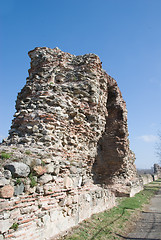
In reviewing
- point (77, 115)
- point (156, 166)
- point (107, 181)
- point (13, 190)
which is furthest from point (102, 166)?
point (156, 166)

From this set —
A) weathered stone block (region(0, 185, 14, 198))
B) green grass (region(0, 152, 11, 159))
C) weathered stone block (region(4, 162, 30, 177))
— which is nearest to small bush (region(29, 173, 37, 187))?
weathered stone block (region(4, 162, 30, 177))

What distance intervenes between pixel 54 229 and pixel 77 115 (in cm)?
374

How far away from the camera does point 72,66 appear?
8.93 m

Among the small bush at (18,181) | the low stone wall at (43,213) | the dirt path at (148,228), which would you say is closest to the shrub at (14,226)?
the low stone wall at (43,213)

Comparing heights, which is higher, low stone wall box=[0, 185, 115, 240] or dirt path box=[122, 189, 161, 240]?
low stone wall box=[0, 185, 115, 240]

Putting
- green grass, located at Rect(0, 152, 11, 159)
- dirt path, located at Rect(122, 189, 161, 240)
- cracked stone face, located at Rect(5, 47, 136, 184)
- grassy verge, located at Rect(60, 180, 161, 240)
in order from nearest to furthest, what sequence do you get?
green grass, located at Rect(0, 152, 11, 159)
grassy verge, located at Rect(60, 180, 161, 240)
dirt path, located at Rect(122, 189, 161, 240)
cracked stone face, located at Rect(5, 47, 136, 184)

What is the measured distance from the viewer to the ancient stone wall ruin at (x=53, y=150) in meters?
3.67

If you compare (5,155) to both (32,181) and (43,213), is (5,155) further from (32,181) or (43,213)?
(43,213)

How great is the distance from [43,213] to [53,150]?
5.61 feet

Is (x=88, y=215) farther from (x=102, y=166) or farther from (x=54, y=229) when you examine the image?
(x=102, y=166)

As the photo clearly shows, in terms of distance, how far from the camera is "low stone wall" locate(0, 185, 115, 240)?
3.31 m

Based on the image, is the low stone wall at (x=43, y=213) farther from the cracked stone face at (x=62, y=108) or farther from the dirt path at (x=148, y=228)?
the dirt path at (x=148, y=228)

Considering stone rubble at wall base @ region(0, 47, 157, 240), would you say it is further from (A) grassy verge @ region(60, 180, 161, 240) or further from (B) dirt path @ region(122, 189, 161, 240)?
(B) dirt path @ region(122, 189, 161, 240)

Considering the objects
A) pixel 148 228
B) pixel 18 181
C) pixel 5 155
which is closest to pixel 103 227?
pixel 148 228
